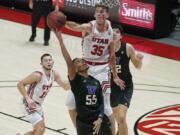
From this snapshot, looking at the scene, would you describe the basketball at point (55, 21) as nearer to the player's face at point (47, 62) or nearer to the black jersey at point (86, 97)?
the black jersey at point (86, 97)

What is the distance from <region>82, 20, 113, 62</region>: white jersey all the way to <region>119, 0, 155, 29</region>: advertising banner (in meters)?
8.00

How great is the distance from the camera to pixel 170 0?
15430 mm

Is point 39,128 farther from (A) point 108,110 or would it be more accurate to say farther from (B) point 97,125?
(B) point 97,125

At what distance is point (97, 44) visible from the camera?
288 inches

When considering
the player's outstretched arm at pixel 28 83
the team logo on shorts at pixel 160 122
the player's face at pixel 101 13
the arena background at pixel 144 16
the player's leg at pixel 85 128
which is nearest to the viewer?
the player's leg at pixel 85 128

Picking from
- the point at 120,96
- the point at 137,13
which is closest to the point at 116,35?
the point at 120,96

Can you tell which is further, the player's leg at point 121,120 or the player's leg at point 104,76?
the player's leg at point 104,76

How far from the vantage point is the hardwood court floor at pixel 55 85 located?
8.68 m

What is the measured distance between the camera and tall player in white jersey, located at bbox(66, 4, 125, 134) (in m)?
7.14

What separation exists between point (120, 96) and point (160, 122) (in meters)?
1.97

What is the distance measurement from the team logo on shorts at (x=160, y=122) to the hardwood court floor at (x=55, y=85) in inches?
5.6

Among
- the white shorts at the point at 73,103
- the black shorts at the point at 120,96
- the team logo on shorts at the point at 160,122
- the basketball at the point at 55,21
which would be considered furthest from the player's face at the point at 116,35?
the team logo on shorts at the point at 160,122

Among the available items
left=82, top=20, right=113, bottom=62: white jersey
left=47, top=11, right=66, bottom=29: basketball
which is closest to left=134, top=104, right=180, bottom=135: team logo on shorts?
left=82, top=20, right=113, bottom=62: white jersey

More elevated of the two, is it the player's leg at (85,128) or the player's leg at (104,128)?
the player's leg at (85,128)
